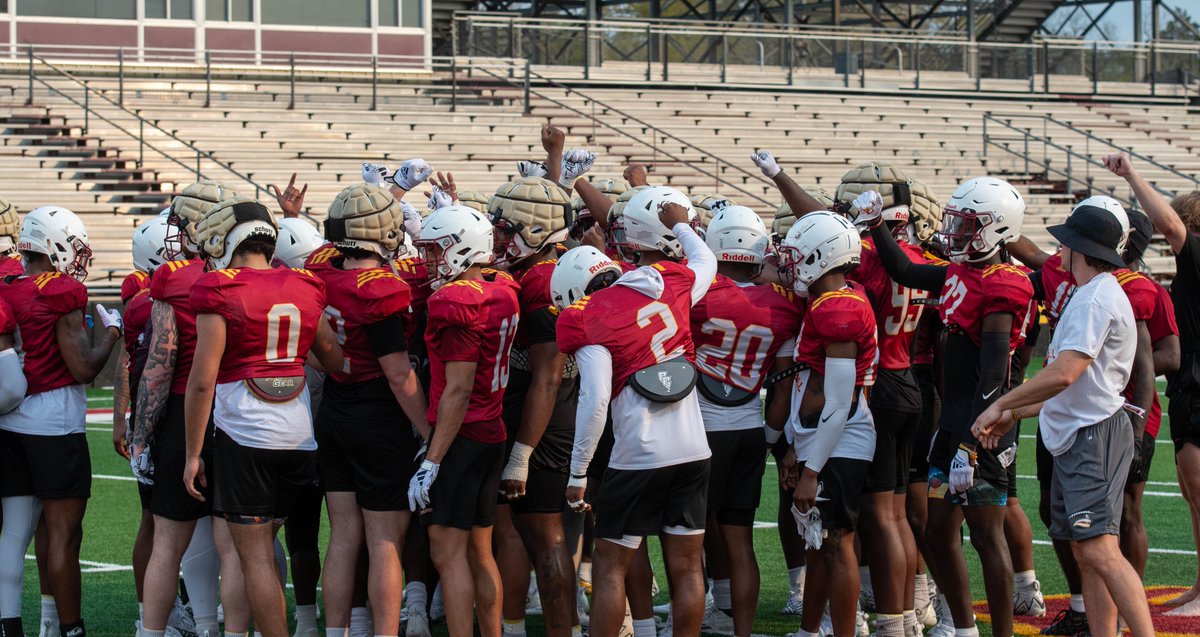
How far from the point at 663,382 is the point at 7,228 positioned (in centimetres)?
354

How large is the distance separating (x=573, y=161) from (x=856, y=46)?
2169 centimetres

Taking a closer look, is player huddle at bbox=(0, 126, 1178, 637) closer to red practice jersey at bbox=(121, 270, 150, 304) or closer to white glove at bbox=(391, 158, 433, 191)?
red practice jersey at bbox=(121, 270, 150, 304)

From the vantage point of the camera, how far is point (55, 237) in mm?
6508

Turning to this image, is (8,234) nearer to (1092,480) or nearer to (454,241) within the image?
(454,241)

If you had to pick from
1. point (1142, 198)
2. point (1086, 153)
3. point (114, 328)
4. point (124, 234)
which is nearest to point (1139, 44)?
point (1086, 153)

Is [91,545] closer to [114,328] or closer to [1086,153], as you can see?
[114,328]

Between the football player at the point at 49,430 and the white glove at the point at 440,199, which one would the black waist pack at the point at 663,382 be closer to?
the white glove at the point at 440,199

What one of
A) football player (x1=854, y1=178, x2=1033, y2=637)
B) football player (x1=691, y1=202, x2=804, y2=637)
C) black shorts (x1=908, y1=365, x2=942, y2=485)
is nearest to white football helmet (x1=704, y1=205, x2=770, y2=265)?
football player (x1=691, y1=202, x2=804, y2=637)

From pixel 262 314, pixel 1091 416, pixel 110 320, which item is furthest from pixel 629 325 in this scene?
pixel 110 320

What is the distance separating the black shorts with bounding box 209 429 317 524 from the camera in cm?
570

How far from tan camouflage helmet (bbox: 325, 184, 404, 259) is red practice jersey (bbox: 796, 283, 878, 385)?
1818 mm

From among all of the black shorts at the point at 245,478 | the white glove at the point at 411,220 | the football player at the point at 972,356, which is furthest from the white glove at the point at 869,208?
the black shorts at the point at 245,478

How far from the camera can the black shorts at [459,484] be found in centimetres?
577

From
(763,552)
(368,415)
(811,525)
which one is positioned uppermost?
(368,415)
